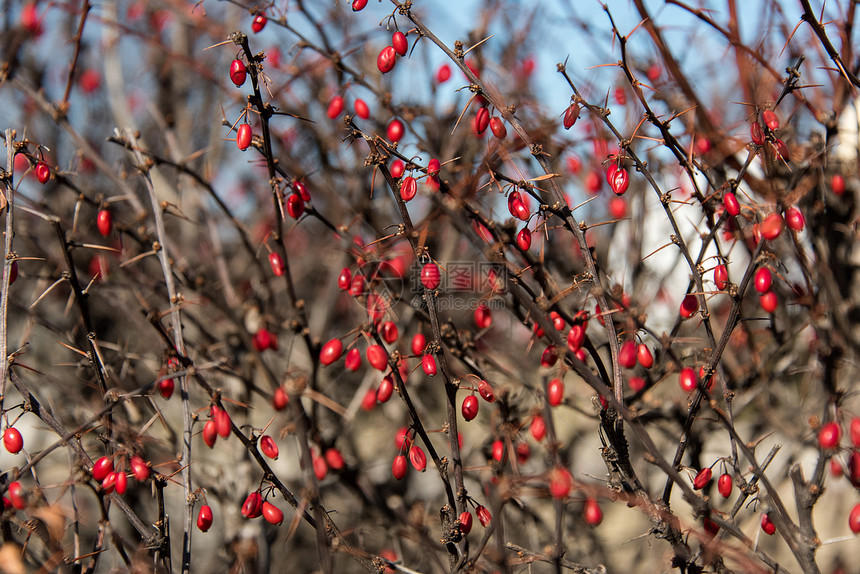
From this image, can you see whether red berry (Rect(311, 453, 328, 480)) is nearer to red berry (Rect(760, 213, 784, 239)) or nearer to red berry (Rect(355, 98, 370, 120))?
red berry (Rect(355, 98, 370, 120))

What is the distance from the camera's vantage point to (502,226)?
71.3 inches

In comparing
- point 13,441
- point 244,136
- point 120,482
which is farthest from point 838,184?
Result: point 13,441

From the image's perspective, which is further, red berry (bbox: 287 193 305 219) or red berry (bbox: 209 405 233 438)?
red berry (bbox: 287 193 305 219)

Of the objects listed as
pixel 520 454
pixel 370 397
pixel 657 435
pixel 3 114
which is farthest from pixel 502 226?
pixel 3 114

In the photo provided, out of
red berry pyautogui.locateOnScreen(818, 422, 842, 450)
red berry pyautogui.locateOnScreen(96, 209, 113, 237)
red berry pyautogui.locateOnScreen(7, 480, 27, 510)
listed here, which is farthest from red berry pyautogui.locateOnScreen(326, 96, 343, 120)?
red berry pyautogui.locateOnScreen(818, 422, 842, 450)

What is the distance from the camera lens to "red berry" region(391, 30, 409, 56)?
68.0 inches

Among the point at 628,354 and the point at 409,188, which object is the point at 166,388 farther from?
the point at 628,354

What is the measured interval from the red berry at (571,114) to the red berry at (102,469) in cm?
147

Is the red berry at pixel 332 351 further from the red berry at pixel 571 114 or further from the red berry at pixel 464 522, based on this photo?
the red berry at pixel 571 114

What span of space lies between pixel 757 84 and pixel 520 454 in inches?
74.0

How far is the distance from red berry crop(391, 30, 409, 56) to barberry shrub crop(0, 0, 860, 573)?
0.01 meters

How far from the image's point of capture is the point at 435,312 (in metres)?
1.50

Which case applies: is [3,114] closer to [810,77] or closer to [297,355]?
[297,355]

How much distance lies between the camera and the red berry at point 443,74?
3.09 metres
